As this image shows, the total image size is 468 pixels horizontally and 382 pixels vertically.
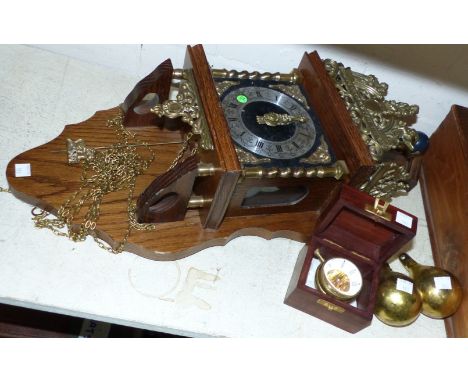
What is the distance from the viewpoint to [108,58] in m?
1.55

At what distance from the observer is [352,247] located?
49.9 inches

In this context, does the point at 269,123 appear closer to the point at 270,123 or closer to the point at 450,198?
the point at 270,123

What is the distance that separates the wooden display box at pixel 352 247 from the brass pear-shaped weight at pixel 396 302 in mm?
40

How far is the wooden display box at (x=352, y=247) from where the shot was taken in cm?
115

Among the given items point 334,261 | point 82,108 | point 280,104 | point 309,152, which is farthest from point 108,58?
point 334,261

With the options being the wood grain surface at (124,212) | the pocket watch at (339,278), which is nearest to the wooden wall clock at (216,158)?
the wood grain surface at (124,212)

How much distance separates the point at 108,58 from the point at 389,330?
3.68ft

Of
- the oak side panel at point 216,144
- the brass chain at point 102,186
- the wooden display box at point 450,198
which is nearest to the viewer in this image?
the oak side panel at point 216,144

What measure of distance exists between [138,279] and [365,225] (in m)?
0.56

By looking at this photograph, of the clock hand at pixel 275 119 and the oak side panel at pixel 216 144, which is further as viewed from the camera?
the clock hand at pixel 275 119

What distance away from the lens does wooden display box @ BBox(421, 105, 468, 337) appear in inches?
51.8

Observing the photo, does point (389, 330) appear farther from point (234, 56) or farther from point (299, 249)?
point (234, 56)

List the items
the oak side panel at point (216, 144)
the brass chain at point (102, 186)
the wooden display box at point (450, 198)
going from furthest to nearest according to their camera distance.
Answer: the wooden display box at point (450, 198), the brass chain at point (102, 186), the oak side panel at point (216, 144)

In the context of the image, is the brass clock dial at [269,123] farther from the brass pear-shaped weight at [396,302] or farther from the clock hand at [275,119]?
the brass pear-shaped weight at [396,302]
